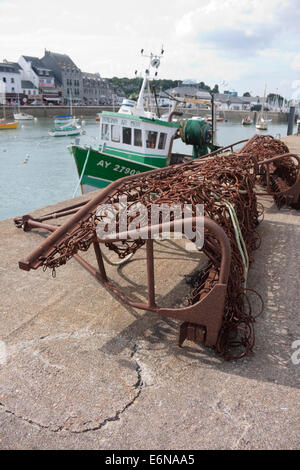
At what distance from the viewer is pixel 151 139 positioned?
1342 centimetres

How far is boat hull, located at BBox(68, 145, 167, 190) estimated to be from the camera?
1203cm

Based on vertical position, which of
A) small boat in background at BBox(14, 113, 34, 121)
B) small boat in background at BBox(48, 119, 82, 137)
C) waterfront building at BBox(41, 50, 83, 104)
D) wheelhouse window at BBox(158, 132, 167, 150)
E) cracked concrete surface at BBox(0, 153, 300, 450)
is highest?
waterfront building at BBox(41, 50, 83, 104)

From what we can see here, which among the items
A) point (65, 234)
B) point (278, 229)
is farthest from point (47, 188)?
point (65, 234)

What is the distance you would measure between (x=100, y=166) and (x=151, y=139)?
8.20ft

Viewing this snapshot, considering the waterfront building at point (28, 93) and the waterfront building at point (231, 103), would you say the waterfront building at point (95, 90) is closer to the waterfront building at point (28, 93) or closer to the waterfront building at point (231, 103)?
the waterfront building at point (28, 93)

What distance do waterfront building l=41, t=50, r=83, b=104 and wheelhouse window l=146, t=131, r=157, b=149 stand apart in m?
87.6

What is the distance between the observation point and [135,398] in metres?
2.60

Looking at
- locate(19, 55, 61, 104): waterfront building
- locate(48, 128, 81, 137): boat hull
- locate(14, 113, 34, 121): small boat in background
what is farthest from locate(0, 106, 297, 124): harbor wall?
locate(19, 55, 61, 104): waterfront building

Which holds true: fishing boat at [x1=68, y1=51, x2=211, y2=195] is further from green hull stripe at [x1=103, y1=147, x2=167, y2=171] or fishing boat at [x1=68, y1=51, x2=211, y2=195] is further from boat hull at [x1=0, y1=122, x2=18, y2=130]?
boat hull at [x1=0, y1=122, x2=18, y2=130]

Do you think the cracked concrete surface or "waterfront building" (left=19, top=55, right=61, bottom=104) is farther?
"waterfront building" (left=19, top=55, right=61, bottom=104)

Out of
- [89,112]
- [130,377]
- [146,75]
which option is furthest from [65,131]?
[130,377]

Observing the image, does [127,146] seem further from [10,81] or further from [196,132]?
[10,81]

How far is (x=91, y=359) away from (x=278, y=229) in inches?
176
